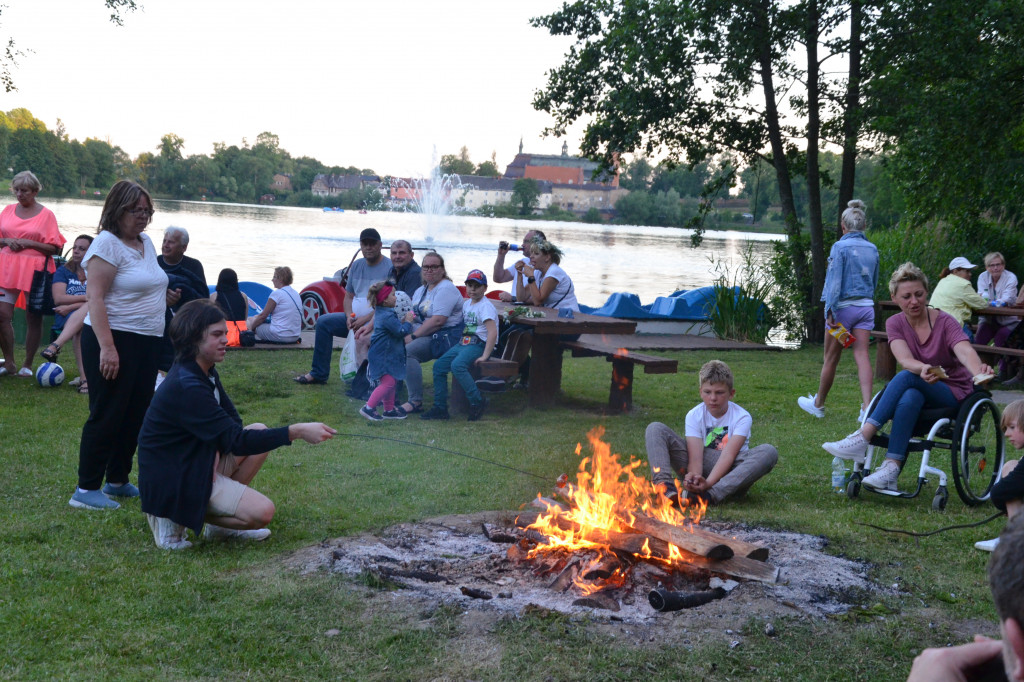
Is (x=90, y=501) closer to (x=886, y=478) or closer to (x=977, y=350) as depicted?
(x=886, y=478)

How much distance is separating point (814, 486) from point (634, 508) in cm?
206

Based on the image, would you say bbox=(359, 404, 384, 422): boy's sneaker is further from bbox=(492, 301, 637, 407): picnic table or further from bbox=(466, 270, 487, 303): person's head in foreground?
bbox=(492, 301, 637, 407): picnic table

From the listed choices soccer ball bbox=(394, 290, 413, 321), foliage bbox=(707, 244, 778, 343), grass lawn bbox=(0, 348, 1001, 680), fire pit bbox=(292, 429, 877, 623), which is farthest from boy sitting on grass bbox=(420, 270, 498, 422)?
foliage bbox=(707, 244, 778, 343)

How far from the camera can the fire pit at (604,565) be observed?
4070 millimetres

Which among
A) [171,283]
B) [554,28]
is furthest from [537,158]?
[171,283]

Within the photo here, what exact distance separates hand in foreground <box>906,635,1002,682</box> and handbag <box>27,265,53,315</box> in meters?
9.30

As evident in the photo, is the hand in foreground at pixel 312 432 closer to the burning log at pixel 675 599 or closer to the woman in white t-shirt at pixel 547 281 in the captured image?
the burning log at pixel 675 599

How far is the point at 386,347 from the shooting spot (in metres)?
8.78

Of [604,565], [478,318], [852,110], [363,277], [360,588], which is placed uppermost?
[852,110]

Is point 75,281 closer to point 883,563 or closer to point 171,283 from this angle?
point 171,283

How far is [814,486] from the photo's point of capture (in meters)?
6.55

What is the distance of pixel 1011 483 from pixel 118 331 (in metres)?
5.07

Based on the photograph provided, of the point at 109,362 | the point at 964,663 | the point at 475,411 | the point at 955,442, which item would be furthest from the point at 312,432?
the point at 475,411

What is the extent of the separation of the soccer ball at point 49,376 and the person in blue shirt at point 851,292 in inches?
290
